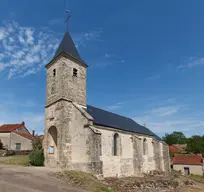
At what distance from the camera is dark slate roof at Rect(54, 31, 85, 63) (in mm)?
17523

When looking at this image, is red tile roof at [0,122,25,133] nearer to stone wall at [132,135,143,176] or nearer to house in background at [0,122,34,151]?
house in background at [0,122,34,151]

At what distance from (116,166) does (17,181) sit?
9551 millimetres

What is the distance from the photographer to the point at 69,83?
16188mm

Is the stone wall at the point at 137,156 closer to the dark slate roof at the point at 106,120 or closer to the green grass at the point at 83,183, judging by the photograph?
A: the dark slate roof at the point at 106,120

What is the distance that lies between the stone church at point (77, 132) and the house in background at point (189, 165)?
17.4 meters

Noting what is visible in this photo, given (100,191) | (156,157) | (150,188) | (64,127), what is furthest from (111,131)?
(156,157)

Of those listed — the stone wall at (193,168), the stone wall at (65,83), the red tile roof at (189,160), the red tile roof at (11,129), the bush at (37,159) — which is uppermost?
the stone wall at (65,83)

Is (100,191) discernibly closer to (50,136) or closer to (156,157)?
(50,136)

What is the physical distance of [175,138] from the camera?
86062 mm

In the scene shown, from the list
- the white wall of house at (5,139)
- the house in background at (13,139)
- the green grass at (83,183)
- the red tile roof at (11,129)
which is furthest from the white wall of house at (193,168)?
the white wall of house at (5,139)

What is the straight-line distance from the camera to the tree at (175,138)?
82.9 metres

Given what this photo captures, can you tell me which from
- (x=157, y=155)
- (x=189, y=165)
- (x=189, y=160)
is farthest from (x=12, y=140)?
(x=189, y=160)

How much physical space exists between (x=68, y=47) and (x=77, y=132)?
9231 mm

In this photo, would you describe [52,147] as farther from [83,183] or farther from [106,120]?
[83,183]
